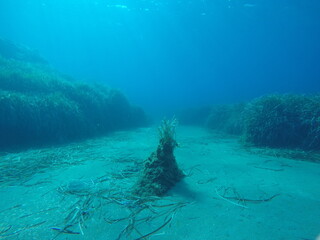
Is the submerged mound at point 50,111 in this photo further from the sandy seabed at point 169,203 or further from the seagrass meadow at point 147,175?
the sandy seabed at point 169,203

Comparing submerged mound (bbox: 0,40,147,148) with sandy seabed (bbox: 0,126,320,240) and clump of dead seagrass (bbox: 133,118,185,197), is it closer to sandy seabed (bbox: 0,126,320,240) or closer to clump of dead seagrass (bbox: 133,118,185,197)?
sandy seabed (bbox: 0,126,320,240)

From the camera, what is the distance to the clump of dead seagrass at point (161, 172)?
150 inches

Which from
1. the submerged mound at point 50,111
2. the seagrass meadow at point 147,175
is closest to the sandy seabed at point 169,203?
the seagrass meadow at point 147,175

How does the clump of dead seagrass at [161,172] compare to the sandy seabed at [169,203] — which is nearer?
the sandy seabed at [169,203]

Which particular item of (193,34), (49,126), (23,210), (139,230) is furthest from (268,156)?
(193,34)

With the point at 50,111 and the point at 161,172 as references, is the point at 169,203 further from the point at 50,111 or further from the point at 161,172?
the point at 50,111

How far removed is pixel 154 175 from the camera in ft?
13.1

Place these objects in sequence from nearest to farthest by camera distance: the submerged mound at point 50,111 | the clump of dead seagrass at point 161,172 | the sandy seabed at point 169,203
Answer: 1. the sandy seabed at point 169,203
2. the clump of dead seagrass at point 161,172
3. the submerged mound at point 50,111

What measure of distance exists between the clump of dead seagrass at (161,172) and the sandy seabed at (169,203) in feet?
0.73

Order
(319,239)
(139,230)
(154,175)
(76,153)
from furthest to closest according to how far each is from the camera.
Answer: (76,153) → (154,175) → (139,230) → (319,239)

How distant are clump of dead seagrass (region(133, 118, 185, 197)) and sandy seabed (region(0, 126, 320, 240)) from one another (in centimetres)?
22

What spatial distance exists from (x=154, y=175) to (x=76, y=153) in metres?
4.62

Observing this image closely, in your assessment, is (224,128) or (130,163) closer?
(130,163)

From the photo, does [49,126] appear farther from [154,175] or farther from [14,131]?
[154,175]
